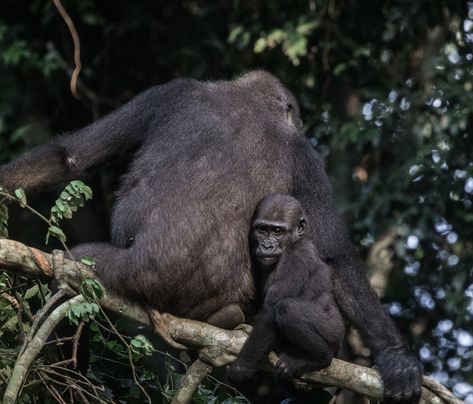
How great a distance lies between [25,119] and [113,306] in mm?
5349

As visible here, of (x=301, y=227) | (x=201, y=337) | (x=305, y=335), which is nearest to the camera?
(x=305, y=335)

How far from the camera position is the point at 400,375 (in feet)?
16.7

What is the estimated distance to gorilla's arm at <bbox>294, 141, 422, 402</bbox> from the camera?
216 inches

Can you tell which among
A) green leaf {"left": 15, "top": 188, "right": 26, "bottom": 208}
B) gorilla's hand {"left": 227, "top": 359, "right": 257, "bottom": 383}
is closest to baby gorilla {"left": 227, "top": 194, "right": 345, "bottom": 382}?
gorilla's hand {"left": 227, "top": 359, "right": 257, "bottom": 383}

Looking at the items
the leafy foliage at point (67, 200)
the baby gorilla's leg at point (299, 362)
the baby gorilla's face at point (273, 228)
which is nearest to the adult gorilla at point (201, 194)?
the baby gorilla's face at point (273, 228)

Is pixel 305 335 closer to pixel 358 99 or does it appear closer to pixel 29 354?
pixel 29 354

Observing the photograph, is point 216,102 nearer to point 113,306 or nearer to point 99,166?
point 99,166

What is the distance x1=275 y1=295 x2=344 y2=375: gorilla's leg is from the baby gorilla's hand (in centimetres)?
16

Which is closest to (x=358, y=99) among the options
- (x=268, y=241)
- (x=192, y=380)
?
(x=268, y=241)

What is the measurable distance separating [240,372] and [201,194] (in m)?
1.07

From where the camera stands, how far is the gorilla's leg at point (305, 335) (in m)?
5.02

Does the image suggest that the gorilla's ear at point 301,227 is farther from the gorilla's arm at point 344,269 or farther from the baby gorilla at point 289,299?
the gorilla's arm at point 344,269

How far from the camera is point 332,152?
9305 millimetres

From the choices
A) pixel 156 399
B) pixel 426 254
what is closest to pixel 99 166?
pixel 156 399
